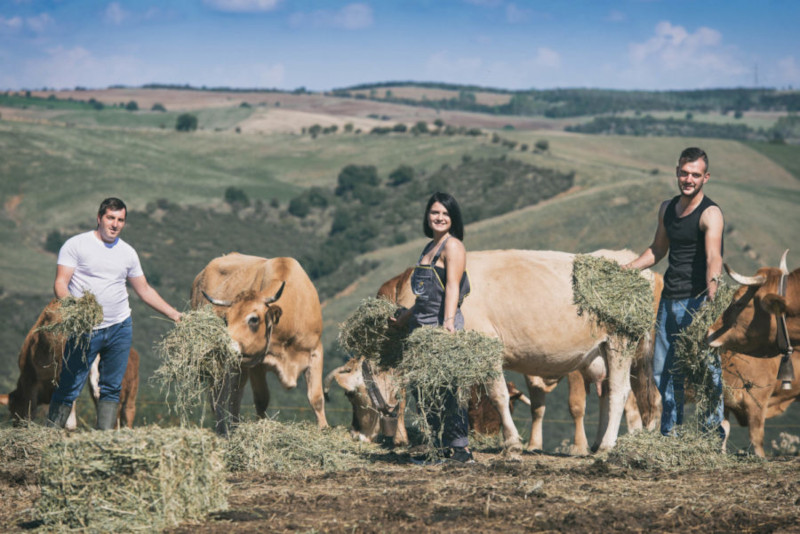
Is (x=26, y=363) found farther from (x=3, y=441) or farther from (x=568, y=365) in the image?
(x=568, y=365)

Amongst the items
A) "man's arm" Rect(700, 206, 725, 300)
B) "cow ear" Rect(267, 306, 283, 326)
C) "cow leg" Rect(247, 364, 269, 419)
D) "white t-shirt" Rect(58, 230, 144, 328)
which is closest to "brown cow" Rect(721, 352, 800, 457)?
"man's arm" Rect(700, 206, 725, 300)

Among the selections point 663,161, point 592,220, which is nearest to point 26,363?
point 592,220

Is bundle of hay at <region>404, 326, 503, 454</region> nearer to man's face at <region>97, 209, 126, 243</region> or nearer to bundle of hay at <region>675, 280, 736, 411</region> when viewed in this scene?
bundle of hay at <region>675, 280, 736, 411</region>

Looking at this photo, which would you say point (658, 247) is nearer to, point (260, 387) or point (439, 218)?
point (439, 218)

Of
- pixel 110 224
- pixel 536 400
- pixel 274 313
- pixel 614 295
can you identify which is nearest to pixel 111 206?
pixel 110 224

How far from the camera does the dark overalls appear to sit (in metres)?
8.26

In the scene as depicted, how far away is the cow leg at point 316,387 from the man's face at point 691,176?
5461mm

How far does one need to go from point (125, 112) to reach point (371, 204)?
62.5m

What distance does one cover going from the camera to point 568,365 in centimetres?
1020

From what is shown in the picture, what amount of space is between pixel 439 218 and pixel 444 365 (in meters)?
1.30

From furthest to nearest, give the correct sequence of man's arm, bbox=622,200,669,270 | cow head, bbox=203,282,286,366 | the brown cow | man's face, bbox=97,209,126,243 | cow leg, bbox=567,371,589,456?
the brown cow → cow leg, bbox=567,371,589,456 → cow head, bbox=203,282,286,366 → man's arm, bbox=622,200,669,270 → man's face, bbox=97,209,126,243

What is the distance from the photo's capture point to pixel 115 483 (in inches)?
226

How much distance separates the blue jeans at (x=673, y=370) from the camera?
8094 mm

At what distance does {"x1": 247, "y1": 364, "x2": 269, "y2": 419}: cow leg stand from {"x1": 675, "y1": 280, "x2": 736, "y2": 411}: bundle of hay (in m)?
5.33
